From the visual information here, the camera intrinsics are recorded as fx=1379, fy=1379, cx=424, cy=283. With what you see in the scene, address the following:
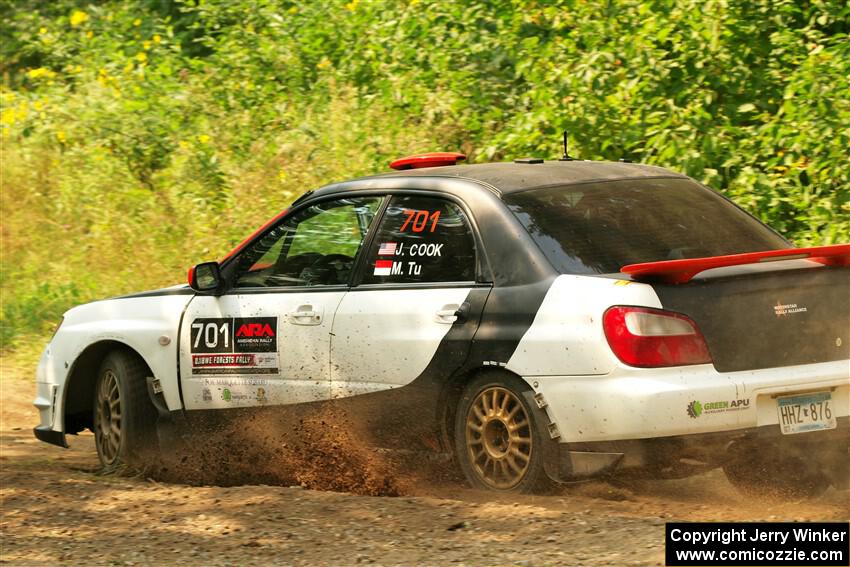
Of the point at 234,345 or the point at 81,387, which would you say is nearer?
the point at 234,345

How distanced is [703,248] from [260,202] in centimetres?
621

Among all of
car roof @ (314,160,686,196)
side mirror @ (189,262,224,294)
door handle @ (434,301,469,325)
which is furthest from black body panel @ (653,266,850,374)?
side mirror @ (189,262,224,294)

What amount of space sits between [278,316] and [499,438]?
149 cm

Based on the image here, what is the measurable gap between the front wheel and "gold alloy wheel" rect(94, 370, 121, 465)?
2423 millimetres

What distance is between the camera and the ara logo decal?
6.81 meters

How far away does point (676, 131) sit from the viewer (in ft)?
30.7

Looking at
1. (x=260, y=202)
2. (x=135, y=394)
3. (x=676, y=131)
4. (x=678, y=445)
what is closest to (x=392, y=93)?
(x=260, y=202)

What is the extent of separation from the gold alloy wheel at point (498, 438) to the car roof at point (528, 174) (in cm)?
96

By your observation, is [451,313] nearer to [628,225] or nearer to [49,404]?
[628,225]

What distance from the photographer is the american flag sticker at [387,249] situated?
6426 millimetres

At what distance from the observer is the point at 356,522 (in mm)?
5516

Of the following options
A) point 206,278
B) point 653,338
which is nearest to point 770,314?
point 653,338

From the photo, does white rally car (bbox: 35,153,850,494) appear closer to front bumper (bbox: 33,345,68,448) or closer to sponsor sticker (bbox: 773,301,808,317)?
sponsor sticker (bbox: 773,301,808,317)

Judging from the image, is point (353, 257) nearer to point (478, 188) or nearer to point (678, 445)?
point (478, 188)
